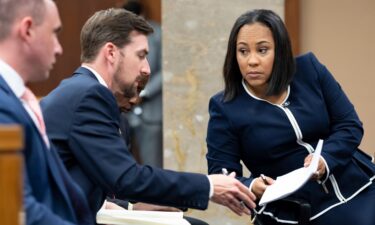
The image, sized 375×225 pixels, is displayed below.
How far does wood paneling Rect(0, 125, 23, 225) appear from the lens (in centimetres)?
225

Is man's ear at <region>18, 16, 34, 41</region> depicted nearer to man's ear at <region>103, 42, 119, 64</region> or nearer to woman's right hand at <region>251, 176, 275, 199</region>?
man's ear at <region>103, 42, 119, 64</region>

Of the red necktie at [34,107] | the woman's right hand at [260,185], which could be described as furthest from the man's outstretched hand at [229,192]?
the red necktie at [34,107]

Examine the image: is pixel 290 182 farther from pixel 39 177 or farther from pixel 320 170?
pixel 39 177

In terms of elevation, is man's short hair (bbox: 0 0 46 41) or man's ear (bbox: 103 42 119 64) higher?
man's short hair (bbox: 0 0 46 41)

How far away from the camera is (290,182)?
3910mm

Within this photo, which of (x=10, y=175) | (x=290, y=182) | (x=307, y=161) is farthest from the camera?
(x=307, y=161)

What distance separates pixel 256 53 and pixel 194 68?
2455 millimetres

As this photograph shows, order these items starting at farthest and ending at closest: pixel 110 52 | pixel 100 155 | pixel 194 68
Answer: pixel 194 68 → pixel 110 52 → pixel 100 155

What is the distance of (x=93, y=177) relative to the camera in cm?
347

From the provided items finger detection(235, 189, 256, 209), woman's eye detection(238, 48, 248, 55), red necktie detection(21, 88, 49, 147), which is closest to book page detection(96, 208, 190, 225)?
finger detection(235, 189, 256, 209)

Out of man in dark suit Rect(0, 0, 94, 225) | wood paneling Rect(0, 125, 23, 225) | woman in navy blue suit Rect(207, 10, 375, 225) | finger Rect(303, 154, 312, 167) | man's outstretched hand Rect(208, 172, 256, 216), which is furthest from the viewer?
woman in navy blue suit Rect(207, 10, 375, 225)

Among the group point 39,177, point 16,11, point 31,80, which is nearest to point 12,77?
point 31,80

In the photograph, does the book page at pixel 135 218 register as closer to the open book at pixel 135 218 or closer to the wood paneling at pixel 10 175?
the open book at pixel 135 218

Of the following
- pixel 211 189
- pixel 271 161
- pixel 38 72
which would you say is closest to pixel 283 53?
pixel 271 161
